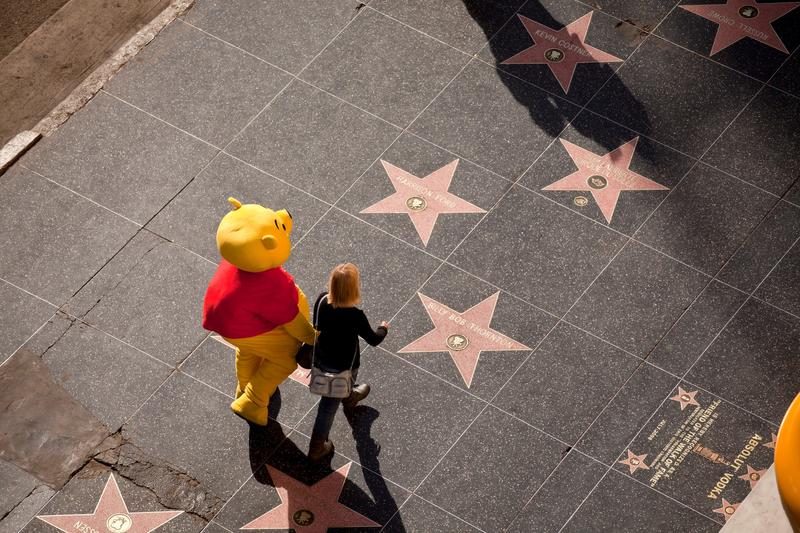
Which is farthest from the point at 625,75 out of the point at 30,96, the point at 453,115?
the point at 30,96

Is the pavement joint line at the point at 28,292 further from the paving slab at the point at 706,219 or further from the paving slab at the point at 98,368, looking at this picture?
the paving slab at the point at 706,219

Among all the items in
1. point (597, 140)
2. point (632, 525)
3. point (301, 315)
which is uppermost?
point (301, 315)

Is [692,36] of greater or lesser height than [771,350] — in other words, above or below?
above

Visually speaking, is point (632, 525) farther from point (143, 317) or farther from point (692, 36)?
point (692, 36)

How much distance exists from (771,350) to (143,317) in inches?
175

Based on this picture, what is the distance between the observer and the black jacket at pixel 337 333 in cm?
687

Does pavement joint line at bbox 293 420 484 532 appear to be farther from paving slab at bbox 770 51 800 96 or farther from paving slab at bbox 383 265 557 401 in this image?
paving slab at bbox 770 51 800 96

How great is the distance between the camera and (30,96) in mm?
9969

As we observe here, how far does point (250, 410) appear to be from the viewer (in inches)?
297

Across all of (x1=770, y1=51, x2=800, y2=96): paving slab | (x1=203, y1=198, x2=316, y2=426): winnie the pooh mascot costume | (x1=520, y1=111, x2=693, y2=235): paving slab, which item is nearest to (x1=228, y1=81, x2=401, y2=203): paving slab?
(x1=520, y1=111, x2=693, y2=235): paving slab

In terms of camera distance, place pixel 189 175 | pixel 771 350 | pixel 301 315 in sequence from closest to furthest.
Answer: pixel 301 315 → pixel 771 350 → pixel 189 175

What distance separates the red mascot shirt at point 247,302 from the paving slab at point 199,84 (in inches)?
98.2

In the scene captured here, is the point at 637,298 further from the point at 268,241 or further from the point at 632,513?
the point at 268,241

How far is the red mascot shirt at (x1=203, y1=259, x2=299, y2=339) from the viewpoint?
274 inches
